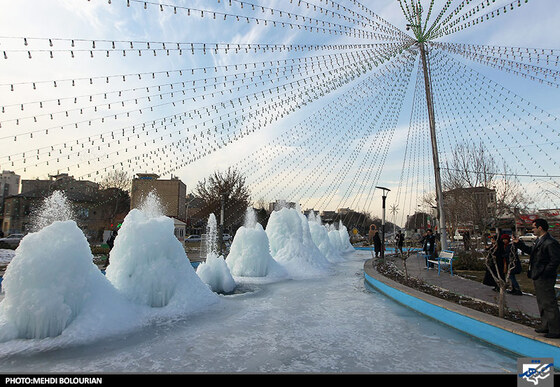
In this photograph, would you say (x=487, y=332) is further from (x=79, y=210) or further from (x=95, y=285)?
(x=79, y=210)

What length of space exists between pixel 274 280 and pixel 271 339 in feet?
24.2

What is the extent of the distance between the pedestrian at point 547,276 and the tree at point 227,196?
40.5m

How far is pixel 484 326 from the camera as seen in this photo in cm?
608

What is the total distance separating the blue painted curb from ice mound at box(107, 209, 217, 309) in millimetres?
5455

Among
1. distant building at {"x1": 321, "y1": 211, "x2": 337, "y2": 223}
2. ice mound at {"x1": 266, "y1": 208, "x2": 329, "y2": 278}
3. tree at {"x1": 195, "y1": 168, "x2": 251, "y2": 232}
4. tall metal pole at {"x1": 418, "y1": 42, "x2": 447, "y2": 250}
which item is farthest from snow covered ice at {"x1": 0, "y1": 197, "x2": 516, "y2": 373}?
distant building at {"x1": 321, "y1": 211, "x2": 337, "y2": 223}

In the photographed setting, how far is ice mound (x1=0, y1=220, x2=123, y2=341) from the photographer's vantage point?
586cm

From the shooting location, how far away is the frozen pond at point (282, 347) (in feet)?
15.8

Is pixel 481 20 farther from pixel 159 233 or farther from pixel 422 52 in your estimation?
pixel 159 233

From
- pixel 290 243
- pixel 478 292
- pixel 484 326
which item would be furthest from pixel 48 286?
pixel 290 243

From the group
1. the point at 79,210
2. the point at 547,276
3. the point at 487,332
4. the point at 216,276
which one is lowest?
the point at 487,332

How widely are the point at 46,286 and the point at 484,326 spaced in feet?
26.7

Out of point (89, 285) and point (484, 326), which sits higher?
point (89, 285)
